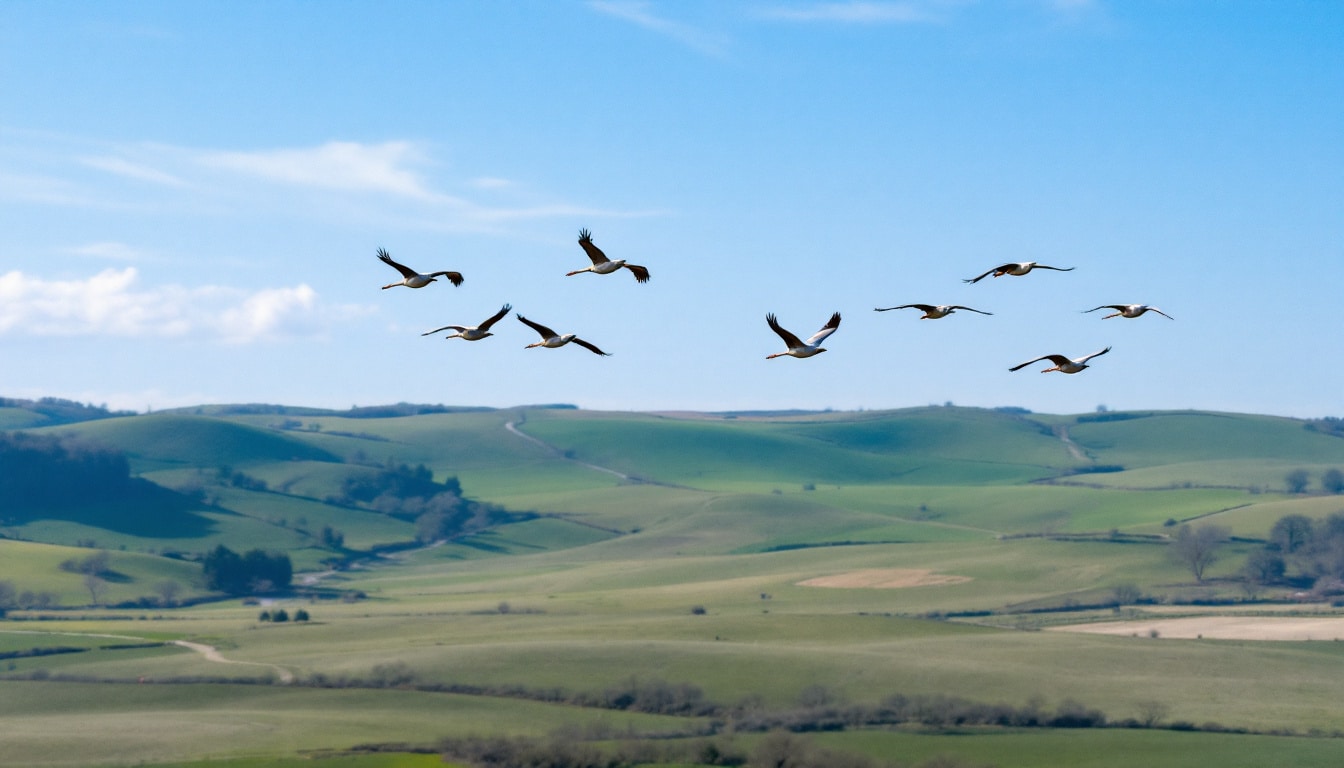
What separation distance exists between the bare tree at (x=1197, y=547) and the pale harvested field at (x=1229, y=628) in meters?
31.1

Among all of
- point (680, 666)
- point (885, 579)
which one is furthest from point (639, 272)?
point (885, 579)

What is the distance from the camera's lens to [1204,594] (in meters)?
154

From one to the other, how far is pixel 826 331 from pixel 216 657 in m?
101

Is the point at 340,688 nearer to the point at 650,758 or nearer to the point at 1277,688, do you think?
the point at 650,758

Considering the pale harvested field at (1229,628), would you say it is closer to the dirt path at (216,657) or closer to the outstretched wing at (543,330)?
the dirt path at (216,657)

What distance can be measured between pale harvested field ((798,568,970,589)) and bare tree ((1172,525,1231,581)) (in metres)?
24.5

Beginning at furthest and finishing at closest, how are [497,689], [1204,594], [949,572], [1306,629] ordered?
[949,572] → [1204,594] → [1306,629] → [497,689]

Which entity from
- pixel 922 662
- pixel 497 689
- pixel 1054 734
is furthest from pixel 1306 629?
pixel 497 689

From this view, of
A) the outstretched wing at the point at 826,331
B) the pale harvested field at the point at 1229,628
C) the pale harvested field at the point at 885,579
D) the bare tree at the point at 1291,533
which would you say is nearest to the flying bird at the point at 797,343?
the outstretched wing at the point at 826,331

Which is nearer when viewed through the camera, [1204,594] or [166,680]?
[166,680]

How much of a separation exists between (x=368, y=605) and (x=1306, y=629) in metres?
88.9

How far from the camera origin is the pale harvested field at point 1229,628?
121 meters

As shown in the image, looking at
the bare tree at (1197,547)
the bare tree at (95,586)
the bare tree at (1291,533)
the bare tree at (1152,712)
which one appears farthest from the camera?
the bare tree at (1291,533)

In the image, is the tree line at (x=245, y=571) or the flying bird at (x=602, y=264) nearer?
the flying bird at (x=602, y=264)
